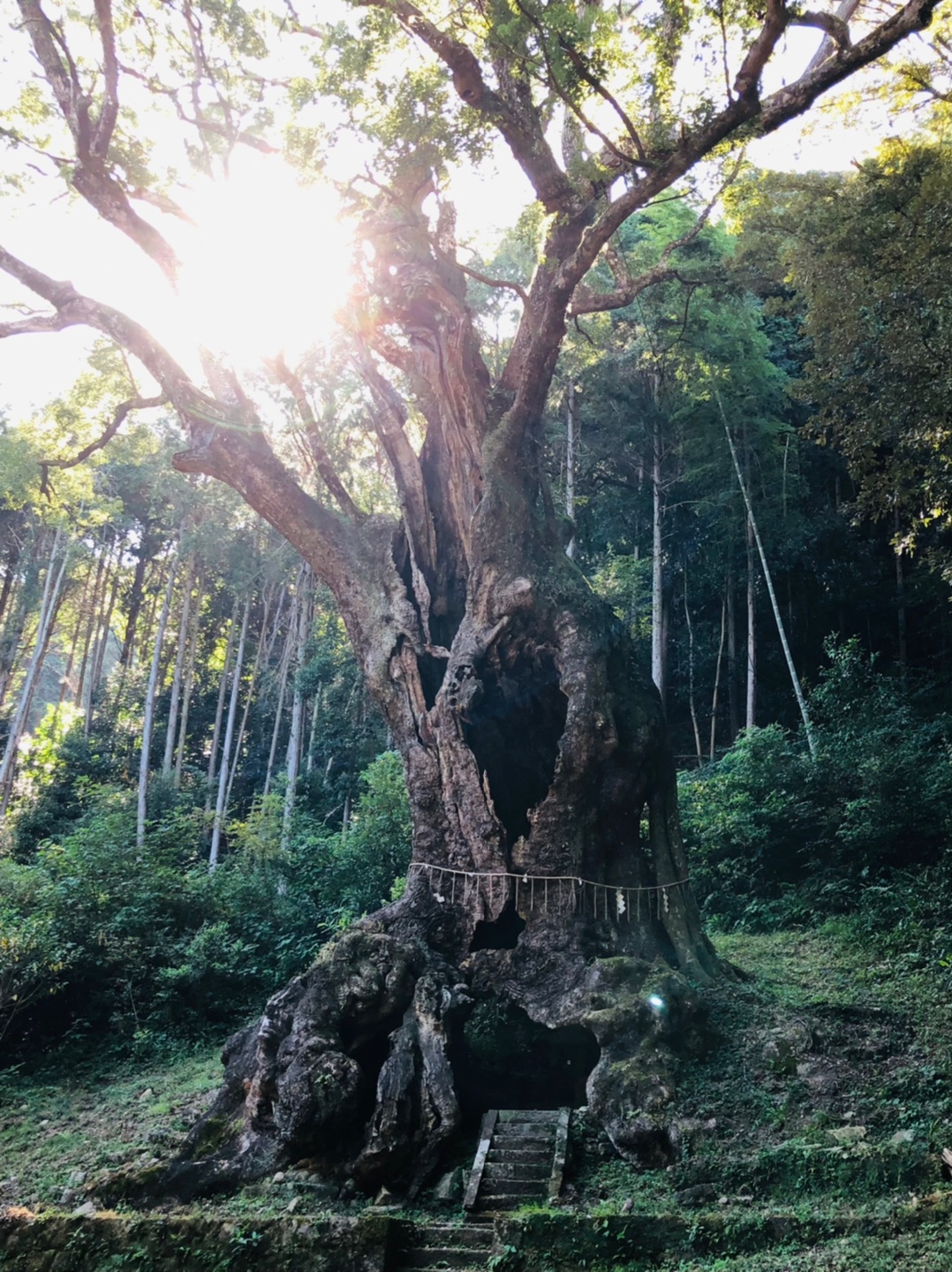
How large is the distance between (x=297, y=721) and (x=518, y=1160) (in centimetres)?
1376

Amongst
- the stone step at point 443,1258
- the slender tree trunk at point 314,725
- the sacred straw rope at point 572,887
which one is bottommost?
the stone step at point 443,1258

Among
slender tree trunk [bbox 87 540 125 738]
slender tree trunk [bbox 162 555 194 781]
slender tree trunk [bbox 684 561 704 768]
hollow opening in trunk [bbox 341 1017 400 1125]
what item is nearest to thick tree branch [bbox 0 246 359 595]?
hollow opening in trunk [bbox 341 1017 400 1125]

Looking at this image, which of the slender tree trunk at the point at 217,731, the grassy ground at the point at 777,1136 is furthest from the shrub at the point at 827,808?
the slender tree trunk at the point at 217,731

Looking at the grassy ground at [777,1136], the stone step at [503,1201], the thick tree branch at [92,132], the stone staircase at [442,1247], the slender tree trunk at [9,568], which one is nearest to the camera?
the grassy ground at [777,1136]

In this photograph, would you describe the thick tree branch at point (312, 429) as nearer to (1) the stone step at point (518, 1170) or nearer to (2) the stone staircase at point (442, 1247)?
(1) the stone step at point (518, 1170)

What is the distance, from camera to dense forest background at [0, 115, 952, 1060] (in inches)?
376

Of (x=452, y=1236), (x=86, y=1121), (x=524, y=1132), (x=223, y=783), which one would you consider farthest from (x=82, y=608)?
(x=452, y=1236)

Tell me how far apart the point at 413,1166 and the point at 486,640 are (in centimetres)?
398

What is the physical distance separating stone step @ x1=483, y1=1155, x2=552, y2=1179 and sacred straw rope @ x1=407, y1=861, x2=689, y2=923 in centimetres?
200

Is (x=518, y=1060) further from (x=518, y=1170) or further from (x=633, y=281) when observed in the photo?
(x=633, y=281)

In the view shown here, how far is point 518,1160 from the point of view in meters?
5.34

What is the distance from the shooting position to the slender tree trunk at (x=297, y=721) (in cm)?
1537

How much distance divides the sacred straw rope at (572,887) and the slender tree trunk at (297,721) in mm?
6762

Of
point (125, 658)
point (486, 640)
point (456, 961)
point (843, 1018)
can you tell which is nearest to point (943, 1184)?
point (843, 1018)
